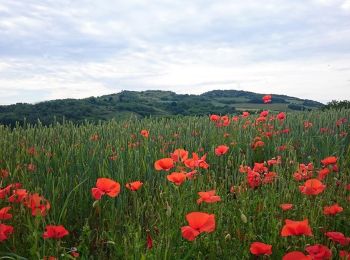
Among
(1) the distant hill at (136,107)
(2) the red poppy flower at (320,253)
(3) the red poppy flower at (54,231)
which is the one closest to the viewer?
(2) the red poppy flower at (320,253)

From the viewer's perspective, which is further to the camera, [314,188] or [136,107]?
[136,107]

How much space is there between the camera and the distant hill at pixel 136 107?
49.5m

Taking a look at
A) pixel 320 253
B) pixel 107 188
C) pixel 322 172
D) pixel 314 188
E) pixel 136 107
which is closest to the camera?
pixel 320 253

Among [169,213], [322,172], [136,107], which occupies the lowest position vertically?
[169,213]

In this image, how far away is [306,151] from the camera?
575cm

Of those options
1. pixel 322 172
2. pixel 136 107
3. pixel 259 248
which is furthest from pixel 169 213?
pixel 136 107

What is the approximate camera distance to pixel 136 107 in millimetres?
69062

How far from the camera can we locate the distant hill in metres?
49.5

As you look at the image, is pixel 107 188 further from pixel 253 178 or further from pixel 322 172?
pixel 322 172

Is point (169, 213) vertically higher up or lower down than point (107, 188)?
lower down

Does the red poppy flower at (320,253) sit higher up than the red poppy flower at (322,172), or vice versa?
the red poppy flower at (322,172)

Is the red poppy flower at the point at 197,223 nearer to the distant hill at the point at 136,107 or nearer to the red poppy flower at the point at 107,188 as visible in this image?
the red poppy flower at the point at 107,188

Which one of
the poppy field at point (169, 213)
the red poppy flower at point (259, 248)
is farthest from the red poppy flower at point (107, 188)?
the red poppy flower at point (259, 248)

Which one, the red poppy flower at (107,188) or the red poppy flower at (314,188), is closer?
the red poppy flower at (107,188)
